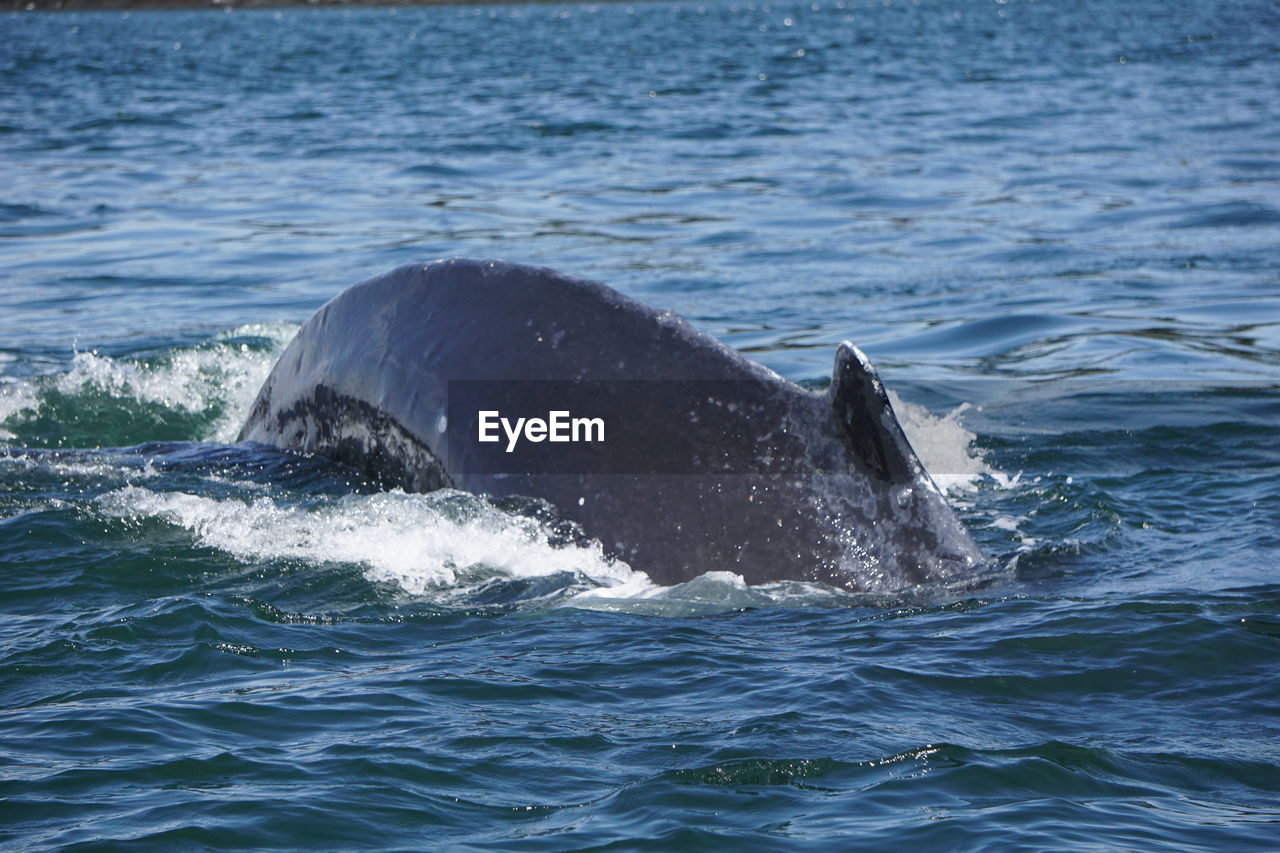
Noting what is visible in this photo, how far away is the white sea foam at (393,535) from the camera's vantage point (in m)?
5.67

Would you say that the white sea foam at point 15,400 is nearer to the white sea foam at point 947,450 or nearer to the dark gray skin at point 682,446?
the dark gray skin at point 682,446

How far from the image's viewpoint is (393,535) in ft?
20.3

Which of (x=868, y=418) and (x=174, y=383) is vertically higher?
(x=868, y=418)

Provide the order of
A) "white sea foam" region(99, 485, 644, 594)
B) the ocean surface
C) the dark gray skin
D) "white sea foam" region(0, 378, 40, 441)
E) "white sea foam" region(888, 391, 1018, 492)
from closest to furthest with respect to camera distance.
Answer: the ocean surface
the dark gray skin
"white sea foam" region(99, 485, 644, 594)
"white sea foam" region(888, 391, 1018, 492)
"white sea foam" region(0, 378, 40, 441)

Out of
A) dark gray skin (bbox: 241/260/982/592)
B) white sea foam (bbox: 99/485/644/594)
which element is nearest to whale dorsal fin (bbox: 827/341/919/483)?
dark gray skin (bbox: 241/260/982/592)

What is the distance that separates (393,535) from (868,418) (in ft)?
6.96

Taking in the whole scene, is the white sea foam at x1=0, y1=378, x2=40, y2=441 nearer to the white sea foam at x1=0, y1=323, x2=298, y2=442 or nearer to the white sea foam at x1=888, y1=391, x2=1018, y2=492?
the white sea foam at x1=0, y1=323, x2=298, y2=442

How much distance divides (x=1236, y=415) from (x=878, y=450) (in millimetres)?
5586

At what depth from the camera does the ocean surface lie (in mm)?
4406

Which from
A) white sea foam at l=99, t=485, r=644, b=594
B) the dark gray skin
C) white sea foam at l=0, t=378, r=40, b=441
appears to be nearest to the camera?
the dark gray skin

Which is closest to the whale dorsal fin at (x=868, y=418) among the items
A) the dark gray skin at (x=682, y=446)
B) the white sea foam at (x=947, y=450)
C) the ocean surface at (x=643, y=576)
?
the dark gray skin at (x=682, y=446)

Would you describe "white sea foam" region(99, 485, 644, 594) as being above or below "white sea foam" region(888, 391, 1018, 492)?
above

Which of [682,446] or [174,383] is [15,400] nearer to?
[174,383]

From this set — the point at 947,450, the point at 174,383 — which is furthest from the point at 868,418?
the point at 174,383
